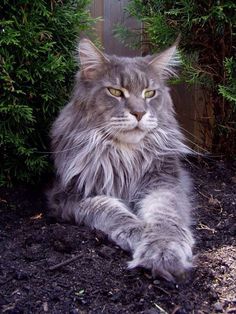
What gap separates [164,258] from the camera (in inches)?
87.4

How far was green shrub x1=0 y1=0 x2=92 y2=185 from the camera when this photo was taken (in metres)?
2.97

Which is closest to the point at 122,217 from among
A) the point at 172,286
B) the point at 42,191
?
the point at 172,286

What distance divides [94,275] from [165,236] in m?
0.40

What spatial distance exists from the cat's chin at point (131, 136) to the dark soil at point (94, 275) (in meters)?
0.56

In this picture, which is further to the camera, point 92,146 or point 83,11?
point 83,11

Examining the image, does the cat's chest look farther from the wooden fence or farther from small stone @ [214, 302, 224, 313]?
the wooden fence

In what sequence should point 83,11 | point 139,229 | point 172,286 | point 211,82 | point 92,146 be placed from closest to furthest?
point 172,286, point 139,229, point 92,146, point 83,11, point 211,82

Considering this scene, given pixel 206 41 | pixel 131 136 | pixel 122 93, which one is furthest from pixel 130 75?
pixel 206 41

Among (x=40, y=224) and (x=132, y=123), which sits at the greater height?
(x=132, y=123)

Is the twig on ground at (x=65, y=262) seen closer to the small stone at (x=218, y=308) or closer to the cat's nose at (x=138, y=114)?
the small stone at (x=218, y=308)

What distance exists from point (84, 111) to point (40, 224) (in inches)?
28.1

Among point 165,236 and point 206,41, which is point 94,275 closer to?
point 165,236

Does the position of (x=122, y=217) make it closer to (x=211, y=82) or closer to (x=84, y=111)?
(x=84, y=111)

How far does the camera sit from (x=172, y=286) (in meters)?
2.15
